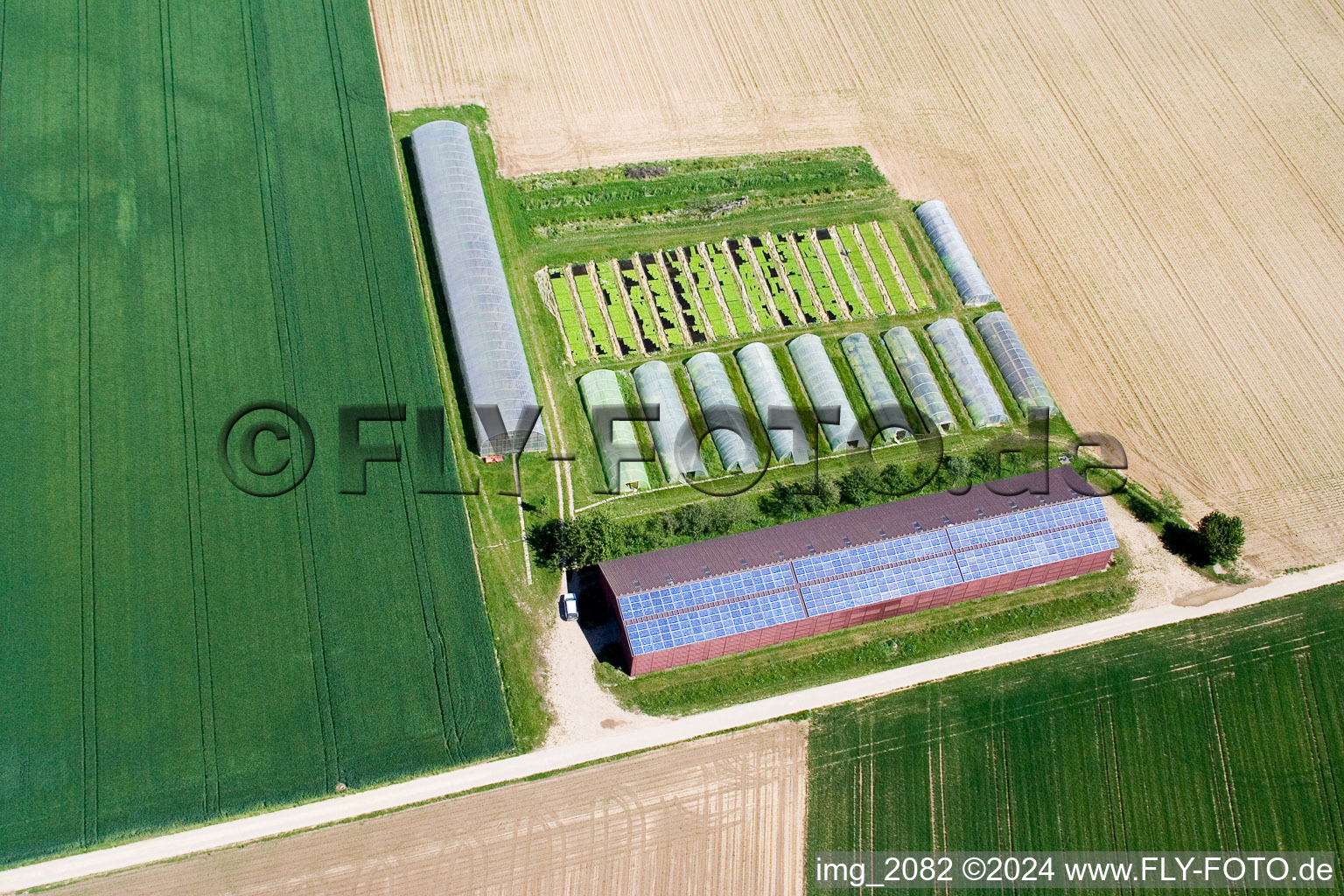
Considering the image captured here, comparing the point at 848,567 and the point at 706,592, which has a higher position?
the point at 706,592

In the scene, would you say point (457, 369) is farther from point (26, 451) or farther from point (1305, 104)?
point (1305, 104)

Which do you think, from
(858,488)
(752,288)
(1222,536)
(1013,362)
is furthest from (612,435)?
(1222,536)

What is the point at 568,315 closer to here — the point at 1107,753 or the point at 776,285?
the point at 776,285

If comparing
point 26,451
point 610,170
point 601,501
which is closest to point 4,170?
point 26,451

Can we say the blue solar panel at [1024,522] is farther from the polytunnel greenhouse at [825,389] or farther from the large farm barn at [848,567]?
the polytunnel greenhouse at [825,389]

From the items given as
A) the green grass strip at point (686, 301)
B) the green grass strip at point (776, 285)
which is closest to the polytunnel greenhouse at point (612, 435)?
the green grass strip at point (686, 301)

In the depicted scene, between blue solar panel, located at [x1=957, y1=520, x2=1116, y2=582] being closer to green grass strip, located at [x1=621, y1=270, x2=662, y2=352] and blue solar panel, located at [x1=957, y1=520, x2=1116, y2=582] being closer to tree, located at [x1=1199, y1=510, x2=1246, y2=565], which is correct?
tree, located at [x1=1199, y1=510, x2=1246, y2=565]
